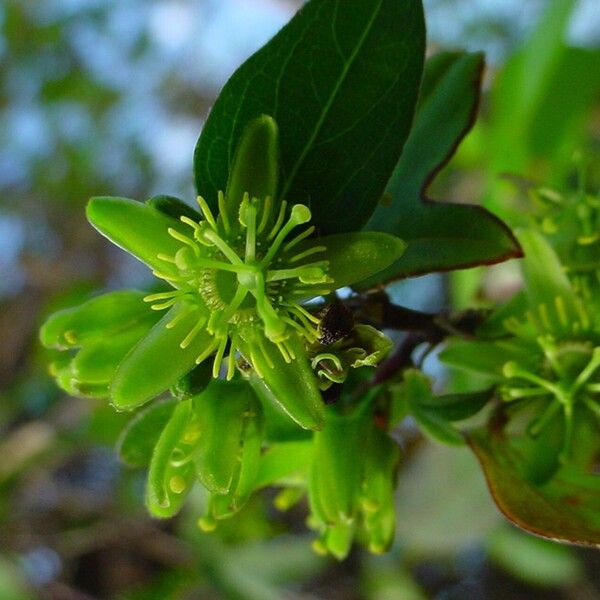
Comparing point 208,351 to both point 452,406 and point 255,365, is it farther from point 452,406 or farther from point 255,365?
point 452,406

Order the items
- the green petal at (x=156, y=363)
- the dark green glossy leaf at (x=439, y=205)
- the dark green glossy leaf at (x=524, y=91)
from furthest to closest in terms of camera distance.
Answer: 1. the dark green glossy leaf at (x=524, y=91)
2. the dark green glossy leaf at (x=439, y=205)
3. the green petal at (x=156, y=363)

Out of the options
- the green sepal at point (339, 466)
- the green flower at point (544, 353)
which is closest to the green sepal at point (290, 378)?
the green sepal at point (339, 466)

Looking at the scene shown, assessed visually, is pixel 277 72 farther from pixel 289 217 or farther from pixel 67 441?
pixel 67 441

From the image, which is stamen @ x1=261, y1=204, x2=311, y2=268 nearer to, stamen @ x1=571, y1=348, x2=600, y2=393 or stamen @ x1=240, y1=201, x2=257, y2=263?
stamen @ x1=240, y1=201, x2=257, y2=263

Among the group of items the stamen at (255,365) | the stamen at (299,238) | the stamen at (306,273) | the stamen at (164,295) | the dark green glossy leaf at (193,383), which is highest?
the stamen at (299,238)

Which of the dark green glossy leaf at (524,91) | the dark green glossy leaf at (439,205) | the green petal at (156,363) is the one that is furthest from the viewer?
the dark green glossy leaf at (524,91)

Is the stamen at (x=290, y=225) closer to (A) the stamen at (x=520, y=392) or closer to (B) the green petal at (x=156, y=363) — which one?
(B) the green petal at (x=156, y=363)

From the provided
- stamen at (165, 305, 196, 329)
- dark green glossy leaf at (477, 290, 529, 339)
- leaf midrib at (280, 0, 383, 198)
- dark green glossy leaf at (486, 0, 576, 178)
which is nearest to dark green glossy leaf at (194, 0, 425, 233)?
leaf midrib at (280, 0, 383, 198)
